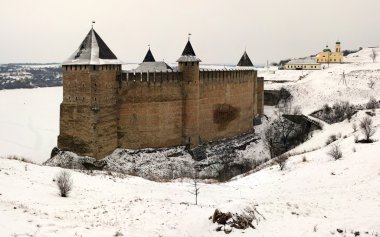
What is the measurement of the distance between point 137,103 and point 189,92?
3539 millimetres

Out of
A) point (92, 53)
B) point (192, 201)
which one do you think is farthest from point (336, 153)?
point (92, 53)

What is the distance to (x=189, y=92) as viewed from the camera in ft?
82.7

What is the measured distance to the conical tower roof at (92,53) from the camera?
2088 centimetres

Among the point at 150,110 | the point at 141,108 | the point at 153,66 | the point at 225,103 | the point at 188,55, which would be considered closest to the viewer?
the point at 141,108

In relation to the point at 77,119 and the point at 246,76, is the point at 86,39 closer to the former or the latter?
the point at 77,119

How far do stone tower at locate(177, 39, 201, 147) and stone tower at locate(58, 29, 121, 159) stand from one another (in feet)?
15.5

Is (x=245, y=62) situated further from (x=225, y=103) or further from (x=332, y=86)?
(x=332, y=86)

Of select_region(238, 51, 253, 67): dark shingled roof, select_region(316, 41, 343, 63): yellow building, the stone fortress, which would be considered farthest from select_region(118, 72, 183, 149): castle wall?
select_region(316, 41, 343, 63): yellow building

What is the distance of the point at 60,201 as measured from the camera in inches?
442

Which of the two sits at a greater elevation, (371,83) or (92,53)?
(371,83)

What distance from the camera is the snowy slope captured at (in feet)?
28.0

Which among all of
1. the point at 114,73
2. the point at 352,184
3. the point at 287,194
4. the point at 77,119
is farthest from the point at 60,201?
the point at 114,73

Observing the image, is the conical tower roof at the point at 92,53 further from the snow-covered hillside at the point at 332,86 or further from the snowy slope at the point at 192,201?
the snow-covered hillside at the point at 332,86

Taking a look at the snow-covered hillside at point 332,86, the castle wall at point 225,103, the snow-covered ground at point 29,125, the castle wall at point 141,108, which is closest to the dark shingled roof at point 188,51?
the castle wall at point 141,108
